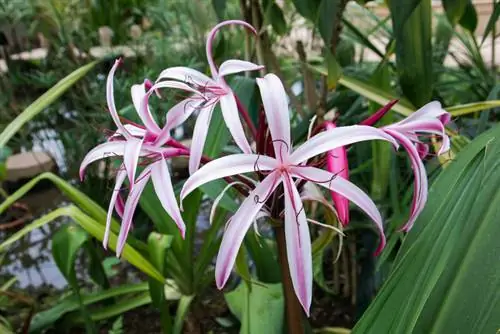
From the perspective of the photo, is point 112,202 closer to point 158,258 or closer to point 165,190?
point 165,190

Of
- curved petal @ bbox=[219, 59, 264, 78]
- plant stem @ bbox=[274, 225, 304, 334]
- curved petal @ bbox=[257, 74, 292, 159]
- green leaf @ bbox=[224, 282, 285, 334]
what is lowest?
green leaf @ bbox=[224, 282, 285, 334]

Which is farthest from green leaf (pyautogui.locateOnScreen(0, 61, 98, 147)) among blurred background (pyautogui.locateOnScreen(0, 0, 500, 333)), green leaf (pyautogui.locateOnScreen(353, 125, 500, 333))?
green leaf (pyautogui.locateOnScreen(353, 125, 500, 333))

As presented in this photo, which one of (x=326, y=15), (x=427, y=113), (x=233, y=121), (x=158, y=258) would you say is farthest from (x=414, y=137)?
(x=158, y=258)

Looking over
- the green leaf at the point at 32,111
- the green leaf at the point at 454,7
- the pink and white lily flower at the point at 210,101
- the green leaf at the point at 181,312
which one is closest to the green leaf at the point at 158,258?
the green leaf at the point at 181,312

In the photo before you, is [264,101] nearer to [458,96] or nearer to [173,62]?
[458,96]

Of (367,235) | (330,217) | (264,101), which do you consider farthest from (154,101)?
(264,101)

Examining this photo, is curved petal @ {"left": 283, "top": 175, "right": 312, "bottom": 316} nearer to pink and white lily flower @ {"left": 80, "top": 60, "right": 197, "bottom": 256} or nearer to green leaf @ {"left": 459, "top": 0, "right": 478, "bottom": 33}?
pink and white lily flower @ {"left": 80, "top": 60, "right": 197, "bottom": 256}

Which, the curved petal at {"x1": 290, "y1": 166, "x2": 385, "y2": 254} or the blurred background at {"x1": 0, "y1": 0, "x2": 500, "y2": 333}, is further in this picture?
the blurred background at {"x1": 0, "y1": 0, "x2": 500, "y2": 333}
